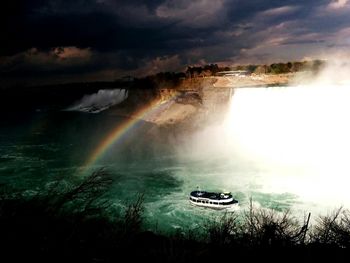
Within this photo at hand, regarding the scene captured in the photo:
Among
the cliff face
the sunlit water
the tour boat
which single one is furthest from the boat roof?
the cliff face

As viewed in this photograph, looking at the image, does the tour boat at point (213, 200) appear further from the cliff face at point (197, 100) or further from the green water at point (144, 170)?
the cliff face at point (197, 100)

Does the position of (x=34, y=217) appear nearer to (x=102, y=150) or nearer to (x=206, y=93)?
(x=102, y=150)

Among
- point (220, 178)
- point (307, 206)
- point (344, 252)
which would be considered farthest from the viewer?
point (220, 178)

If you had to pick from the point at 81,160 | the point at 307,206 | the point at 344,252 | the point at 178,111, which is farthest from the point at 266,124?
the point at 344,252

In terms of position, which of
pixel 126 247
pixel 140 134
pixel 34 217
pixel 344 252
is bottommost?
pixel 140 134

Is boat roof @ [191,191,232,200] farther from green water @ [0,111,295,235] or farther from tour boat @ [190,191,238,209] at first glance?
green water @ [0,111,295,235]

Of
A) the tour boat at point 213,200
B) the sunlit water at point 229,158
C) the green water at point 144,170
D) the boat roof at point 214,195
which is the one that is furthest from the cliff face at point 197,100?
the tour boat at point 213,200

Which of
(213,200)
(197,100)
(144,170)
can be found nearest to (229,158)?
(144,170)
